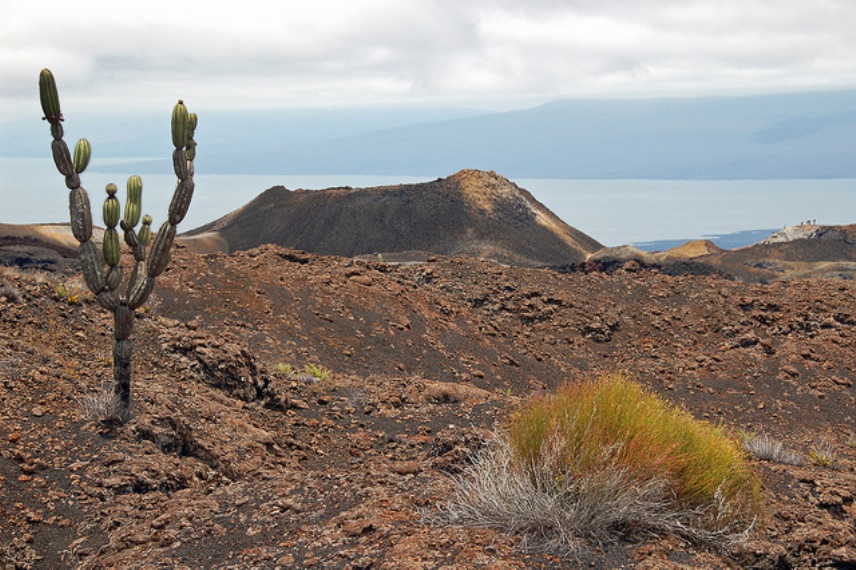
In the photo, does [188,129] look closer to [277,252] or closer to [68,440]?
[68,440]

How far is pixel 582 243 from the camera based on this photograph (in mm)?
60938

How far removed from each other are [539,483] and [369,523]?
119 centimetres

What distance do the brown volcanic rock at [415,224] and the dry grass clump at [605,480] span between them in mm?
45544

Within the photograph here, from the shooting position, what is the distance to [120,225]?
9.95m

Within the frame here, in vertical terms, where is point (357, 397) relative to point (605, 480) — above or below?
below

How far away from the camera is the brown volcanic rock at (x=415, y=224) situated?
183ft

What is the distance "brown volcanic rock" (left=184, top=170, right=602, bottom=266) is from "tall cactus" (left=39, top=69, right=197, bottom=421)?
4214 cm

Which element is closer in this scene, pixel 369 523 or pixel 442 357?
pixel 369 523

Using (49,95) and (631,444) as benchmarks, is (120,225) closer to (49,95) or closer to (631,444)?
(49,95)

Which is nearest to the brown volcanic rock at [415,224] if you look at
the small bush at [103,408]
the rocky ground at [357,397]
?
the rocky ground at [357,397]

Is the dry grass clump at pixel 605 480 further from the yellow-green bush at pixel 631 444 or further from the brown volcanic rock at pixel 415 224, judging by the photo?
the brown volcanic rock at pixel 415 224

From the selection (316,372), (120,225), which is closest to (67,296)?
(120,225)

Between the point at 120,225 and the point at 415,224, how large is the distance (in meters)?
48.3

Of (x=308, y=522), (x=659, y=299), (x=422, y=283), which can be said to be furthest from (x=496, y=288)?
(x=308, y=522)
